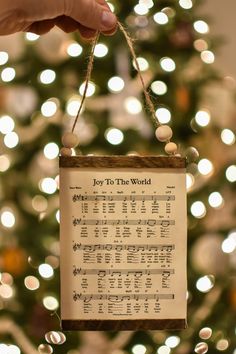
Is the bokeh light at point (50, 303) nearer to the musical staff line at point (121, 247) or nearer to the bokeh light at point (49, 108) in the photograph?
the bokeh light at point (49, 108)

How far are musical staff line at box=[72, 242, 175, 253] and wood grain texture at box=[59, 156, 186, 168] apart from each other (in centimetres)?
12

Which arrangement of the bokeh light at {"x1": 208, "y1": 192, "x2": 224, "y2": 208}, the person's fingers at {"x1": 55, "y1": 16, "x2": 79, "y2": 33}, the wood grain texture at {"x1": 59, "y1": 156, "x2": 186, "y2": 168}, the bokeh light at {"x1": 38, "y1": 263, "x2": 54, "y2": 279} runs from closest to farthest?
1. the wood grain texture at {"x1": 59, "y1": 156, "x2": 186, "y2": 168}
2. the person's fingers at {"x1": 55, "y1": 16, "x2": 79, "y2": 33}
3. the bokeh light at {"x1": 38, "y1": 263, "x2": 54, "y2": 279}
4. the bokeh light at {"x1": 208, "y1": 192, "x2": 224, "y2": 208}

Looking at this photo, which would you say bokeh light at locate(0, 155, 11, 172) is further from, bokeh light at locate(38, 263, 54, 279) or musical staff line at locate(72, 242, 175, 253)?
musical staff line at locate(72, 242, 175, 253)

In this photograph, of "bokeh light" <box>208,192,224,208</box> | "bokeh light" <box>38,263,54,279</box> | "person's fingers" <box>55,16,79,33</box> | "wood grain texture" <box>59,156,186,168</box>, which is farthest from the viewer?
"bokeh light" <box>208,192,224,208</box>

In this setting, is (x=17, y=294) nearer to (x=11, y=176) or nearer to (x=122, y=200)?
(x=11, y=176)

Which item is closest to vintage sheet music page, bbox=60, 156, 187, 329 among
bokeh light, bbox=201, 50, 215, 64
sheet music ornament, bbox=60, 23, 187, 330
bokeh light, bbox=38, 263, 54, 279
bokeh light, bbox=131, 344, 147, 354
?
sheet music ornament, bbox=60, 23, 187, 330

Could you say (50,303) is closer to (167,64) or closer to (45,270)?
(45,270)

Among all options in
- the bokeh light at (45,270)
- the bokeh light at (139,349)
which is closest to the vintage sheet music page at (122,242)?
the bokeh light at (45,270)

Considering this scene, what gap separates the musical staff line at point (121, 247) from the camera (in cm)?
83

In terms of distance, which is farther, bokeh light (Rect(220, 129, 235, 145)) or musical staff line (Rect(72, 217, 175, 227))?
bokeh light (Rect(220, 129, 235, 145))

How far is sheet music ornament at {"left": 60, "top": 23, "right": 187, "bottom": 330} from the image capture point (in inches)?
32.5

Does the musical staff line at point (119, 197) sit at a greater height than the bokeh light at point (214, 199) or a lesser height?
greater

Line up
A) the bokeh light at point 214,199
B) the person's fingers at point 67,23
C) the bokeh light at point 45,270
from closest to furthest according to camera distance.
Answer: the person's fingers at point 67,23 → the bokeh light at point 45,270 → the bokeh light at point 214,199

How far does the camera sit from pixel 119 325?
33.0 inches
